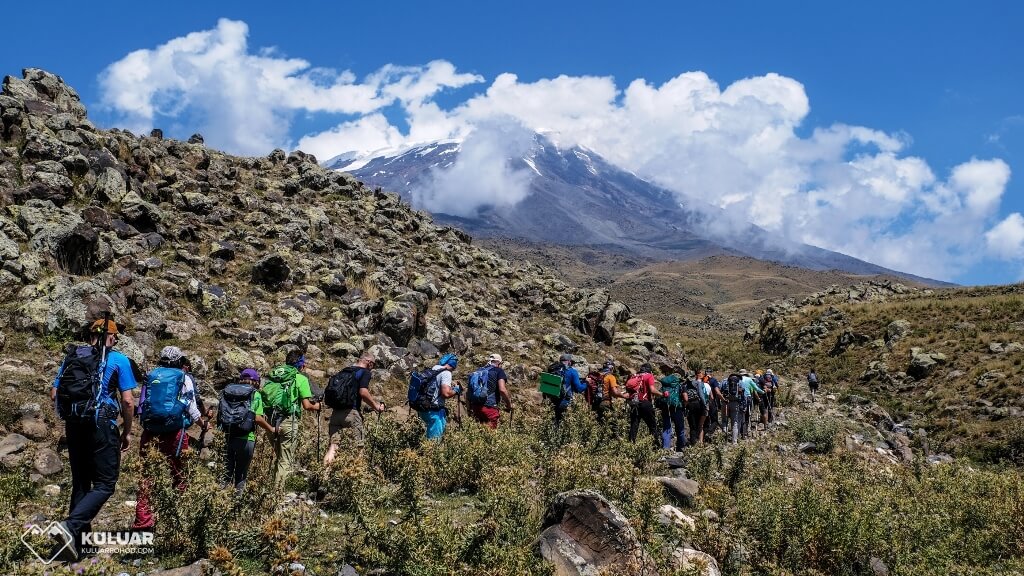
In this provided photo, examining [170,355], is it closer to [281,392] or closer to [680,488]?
[281,392]

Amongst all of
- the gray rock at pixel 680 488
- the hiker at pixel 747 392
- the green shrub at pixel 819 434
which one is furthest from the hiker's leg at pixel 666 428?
the green shrub at pixel 819 434

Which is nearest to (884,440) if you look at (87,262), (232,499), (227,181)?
(232,499)

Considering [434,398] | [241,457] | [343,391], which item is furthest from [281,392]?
[434,398]

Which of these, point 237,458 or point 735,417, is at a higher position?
point 237,458

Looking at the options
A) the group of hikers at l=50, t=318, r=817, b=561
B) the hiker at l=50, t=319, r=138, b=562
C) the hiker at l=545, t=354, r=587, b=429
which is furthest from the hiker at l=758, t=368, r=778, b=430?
the hiker at l=50, t=319, r=138, b=562

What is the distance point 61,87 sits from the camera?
72.7 ft

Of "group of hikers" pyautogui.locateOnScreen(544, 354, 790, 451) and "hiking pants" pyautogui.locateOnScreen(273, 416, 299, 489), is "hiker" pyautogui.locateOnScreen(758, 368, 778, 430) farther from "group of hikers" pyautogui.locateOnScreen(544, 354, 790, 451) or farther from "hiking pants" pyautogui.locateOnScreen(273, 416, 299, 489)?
"hiking pants" pyautogui.locateOnScreen(273, 416, 299, 489)

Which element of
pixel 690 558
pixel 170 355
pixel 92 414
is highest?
pixel 170 355

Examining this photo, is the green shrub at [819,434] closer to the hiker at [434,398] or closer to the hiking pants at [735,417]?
the hiking pants at [735,417]

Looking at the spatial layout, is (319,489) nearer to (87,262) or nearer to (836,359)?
(87,262)

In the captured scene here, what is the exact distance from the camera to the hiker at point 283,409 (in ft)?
25.4

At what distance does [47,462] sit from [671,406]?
12341mm

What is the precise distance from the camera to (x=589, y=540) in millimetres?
6078

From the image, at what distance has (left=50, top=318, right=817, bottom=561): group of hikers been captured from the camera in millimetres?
5539
